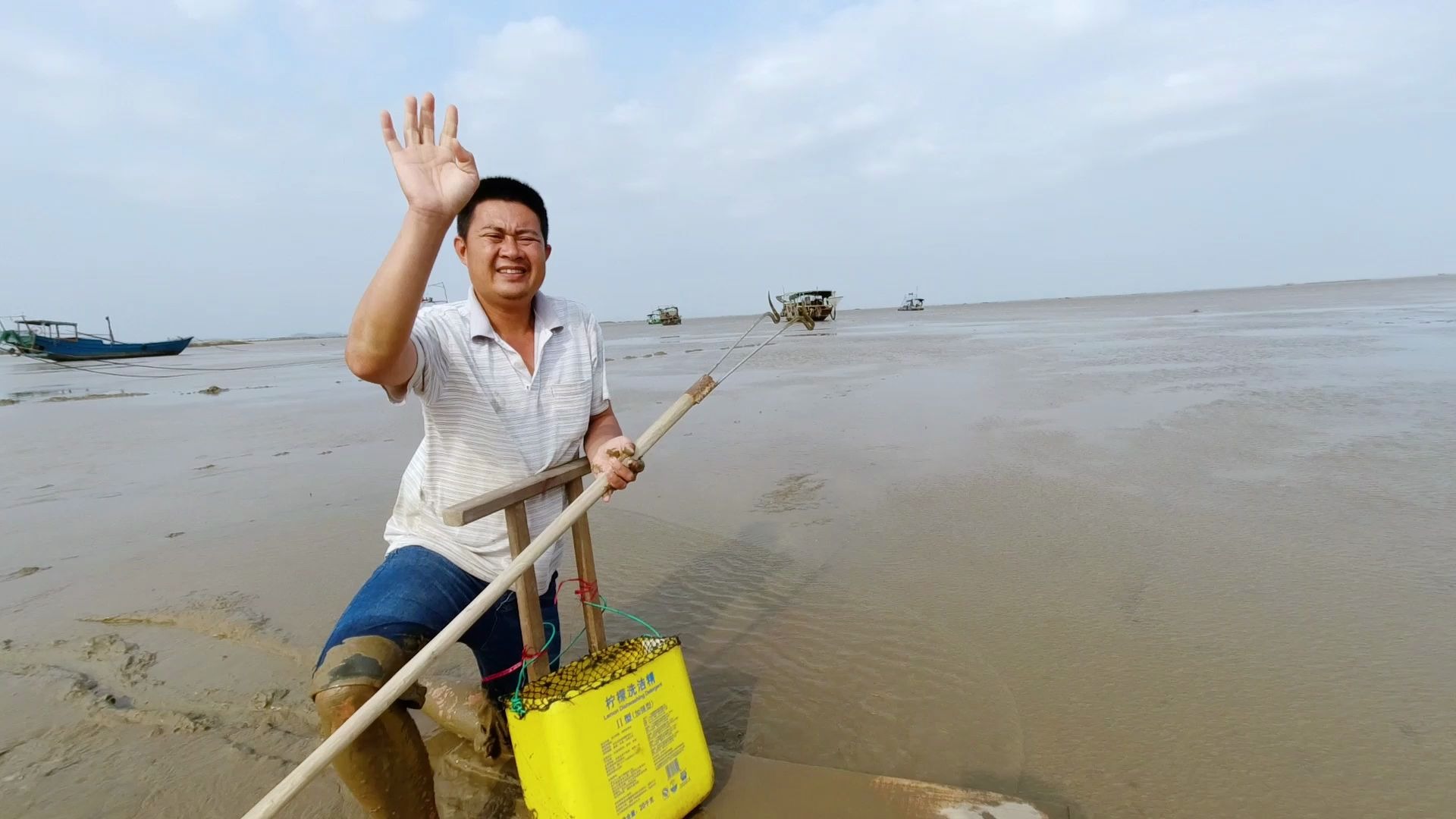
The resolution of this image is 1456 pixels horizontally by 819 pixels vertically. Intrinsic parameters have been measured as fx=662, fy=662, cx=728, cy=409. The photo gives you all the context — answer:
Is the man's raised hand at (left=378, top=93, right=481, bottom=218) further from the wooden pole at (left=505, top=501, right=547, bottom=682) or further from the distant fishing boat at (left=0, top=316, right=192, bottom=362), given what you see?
the distant fishing boat at (left=0, top=316, right=192, bottom=362)

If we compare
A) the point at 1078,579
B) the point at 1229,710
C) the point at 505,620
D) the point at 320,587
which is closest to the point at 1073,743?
the point at 1229,710

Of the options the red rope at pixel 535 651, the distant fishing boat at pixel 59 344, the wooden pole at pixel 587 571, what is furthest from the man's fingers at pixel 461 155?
the distant fishing boat at pixel 59 344

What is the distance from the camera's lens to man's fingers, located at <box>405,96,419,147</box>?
1639 millimetres

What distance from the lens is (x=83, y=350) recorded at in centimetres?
2991

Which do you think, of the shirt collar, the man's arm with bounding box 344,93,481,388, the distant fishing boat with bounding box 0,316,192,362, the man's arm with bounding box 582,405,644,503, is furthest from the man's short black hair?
the distant fishing boat with bounding box 0,316,192,362

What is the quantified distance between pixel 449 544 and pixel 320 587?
9.92 ft

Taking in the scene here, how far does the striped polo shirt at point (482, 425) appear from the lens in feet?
6.57

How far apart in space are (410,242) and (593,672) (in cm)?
126

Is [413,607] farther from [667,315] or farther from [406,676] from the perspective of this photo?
[667,315]

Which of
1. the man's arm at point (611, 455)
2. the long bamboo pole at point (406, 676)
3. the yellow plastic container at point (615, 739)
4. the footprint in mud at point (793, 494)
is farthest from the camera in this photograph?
the footprint in mud at point (793, 494)

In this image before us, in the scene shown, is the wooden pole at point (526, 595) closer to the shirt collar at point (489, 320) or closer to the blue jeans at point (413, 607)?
the blue jeans at point (413, 607)

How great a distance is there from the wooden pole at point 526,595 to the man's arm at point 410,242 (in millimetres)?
571

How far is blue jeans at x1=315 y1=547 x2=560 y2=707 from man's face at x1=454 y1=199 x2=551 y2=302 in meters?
0.85

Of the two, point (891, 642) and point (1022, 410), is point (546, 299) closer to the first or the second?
point (891, 642)
